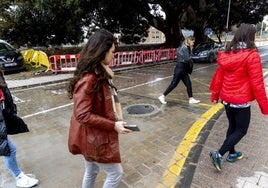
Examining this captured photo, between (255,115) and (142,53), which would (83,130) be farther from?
(142,53)

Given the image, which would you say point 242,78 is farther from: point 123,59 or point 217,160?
point 123,59

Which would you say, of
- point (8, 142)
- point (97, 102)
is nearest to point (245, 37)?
point (97, 102)

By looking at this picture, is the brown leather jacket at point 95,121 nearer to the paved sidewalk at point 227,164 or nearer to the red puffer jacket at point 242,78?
the paved sidewalk at point 227,164

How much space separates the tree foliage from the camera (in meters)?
12.6

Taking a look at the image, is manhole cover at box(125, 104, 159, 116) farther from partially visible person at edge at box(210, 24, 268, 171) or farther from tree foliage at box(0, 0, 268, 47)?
tree foliage at box(0, 0, 268, 47)

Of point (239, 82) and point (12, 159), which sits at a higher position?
point (239, 82)

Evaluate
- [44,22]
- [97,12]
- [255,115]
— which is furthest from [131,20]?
[255,115]

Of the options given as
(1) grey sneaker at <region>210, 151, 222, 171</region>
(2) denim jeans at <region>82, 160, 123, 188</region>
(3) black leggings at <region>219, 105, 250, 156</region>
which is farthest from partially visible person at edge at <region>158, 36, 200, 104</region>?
(2) denim jeans at <region>82, 160, 123, 188</region>

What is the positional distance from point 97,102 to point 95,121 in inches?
6.1

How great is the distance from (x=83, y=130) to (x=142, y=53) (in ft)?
43.9

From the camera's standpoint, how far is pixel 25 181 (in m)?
2.97

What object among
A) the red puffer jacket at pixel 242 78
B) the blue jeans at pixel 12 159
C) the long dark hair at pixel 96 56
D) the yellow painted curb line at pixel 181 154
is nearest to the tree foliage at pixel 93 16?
the yellow painted curb line at pixel 181 154

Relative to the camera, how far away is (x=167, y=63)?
52.1 ft

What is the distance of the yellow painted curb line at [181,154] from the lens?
119 inches
